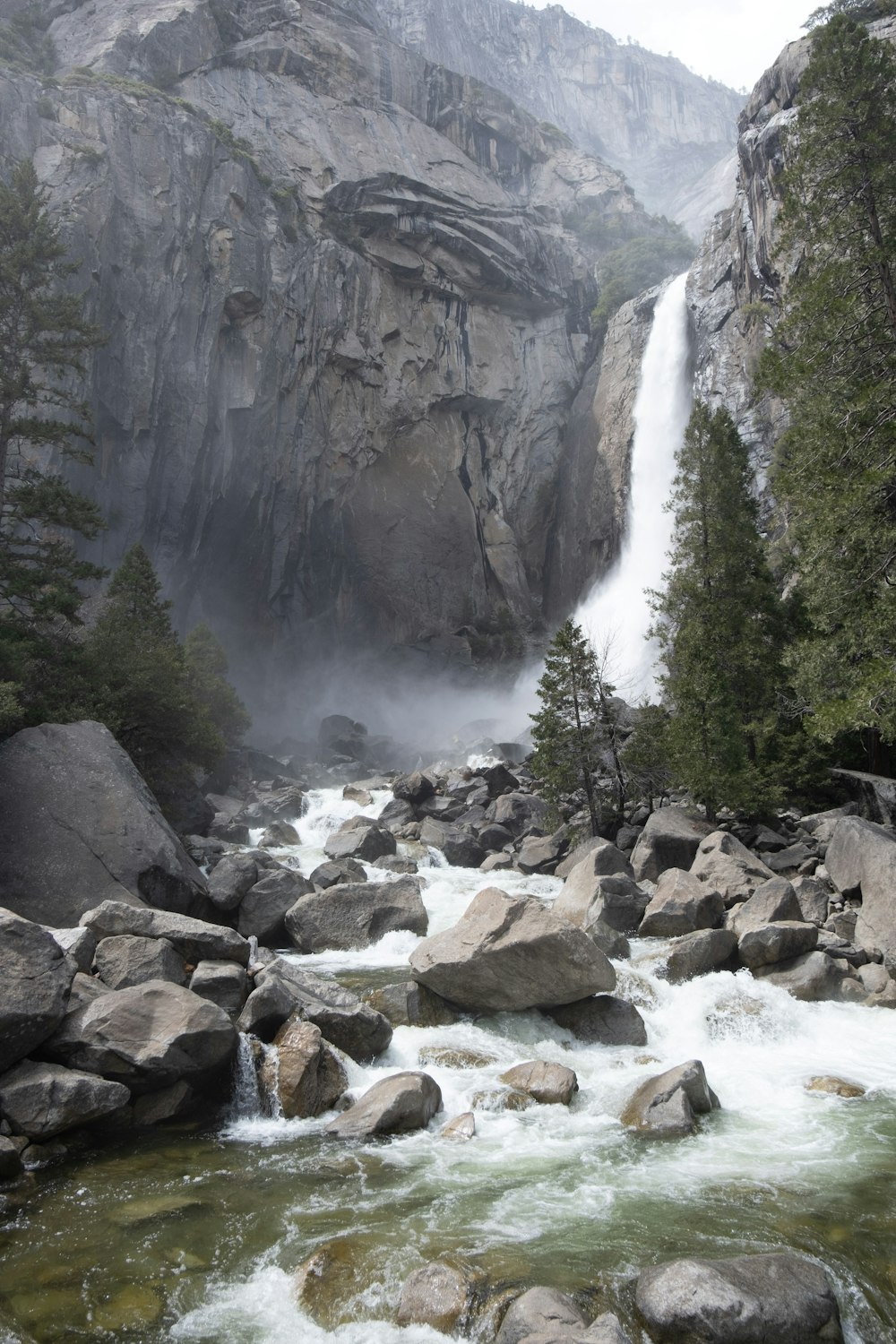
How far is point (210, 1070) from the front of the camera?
8.43m

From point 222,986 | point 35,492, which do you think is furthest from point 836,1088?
point 35,492

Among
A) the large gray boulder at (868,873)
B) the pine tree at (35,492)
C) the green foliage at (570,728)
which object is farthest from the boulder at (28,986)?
the green foliage at (570,728)

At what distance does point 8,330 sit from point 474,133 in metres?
56.5

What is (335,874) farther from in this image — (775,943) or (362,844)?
(775,943)

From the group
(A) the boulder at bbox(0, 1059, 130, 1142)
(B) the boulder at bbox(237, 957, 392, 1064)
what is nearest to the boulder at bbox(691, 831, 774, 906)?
(B) the boulder at bbox(237, 957, 392, 1064)

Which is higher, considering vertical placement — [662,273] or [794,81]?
[662,273]

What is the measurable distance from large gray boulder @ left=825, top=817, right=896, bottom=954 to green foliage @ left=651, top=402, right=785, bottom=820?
427 centimetres

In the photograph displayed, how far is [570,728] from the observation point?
21.2 meters

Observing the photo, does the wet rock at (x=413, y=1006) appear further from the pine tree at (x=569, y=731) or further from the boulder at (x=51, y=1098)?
the pine tree at (x=569, y=731)

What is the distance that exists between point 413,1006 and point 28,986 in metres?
4.62

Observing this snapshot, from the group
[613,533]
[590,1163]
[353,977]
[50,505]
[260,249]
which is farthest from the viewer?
[613,533]

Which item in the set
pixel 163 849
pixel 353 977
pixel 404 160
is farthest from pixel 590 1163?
pixel 404 160

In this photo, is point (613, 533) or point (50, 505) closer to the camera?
point (50, 505)

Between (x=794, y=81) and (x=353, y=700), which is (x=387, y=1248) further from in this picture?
(x=353, y=700)
